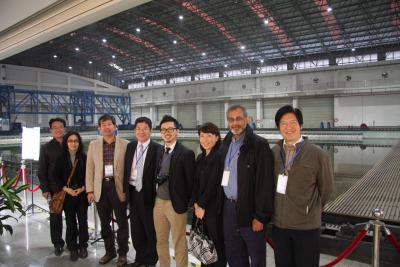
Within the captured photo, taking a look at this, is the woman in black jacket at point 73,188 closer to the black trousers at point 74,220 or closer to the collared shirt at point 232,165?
the black trousers at point 74,220

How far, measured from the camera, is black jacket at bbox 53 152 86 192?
338cm

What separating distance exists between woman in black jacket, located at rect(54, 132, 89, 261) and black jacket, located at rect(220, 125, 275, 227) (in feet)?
7.01

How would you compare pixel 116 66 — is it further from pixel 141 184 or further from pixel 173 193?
pixel 173 193

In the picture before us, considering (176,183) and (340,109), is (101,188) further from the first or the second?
(340,109)

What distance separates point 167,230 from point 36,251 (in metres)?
1.89

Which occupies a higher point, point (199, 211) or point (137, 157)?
point (137, 157)

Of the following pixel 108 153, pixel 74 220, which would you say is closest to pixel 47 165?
pixel 74 220

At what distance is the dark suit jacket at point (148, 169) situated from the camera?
2.82 m

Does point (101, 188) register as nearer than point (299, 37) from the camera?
Yes

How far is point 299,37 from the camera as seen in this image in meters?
23.3

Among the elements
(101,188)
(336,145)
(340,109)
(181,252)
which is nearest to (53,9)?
(101,188)

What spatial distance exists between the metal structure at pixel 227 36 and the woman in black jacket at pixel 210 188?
716 inches

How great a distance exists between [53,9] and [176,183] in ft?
9.48

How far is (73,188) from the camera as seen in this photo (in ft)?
11.0
